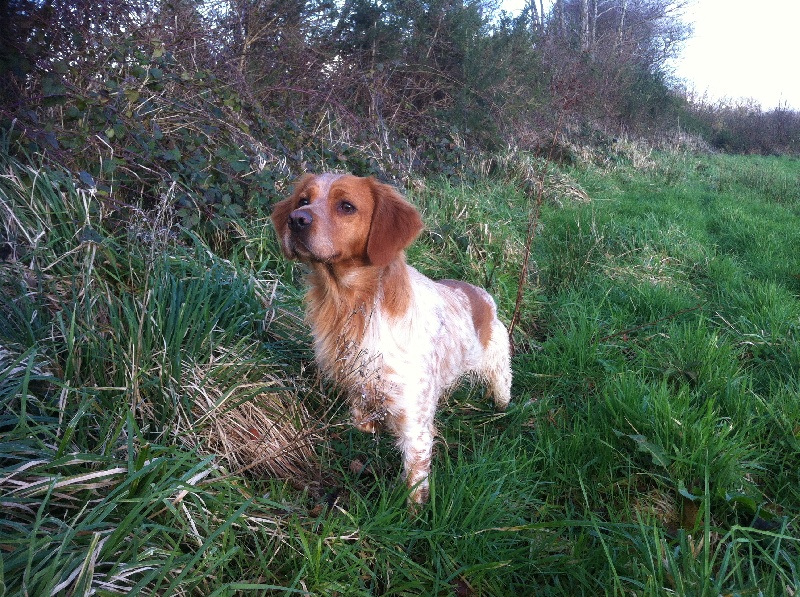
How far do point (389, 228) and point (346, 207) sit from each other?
211mm

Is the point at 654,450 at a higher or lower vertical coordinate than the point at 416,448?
higher

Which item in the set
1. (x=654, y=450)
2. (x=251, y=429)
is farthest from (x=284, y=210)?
(x=654, y=450)

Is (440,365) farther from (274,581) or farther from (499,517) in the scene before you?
(274,581)

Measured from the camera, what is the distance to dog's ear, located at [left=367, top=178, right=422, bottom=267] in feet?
7.84

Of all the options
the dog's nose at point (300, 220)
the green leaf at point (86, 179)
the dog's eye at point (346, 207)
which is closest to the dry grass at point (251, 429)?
the dog's nose at point (300, 220)

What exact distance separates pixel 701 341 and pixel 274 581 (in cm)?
268

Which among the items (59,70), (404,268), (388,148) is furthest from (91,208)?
(388,148)

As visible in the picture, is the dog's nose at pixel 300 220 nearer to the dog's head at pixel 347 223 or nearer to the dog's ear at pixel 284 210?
the dog's head at pixel 347 223

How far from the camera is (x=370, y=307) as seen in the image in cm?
245

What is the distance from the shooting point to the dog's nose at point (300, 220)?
2266 mm

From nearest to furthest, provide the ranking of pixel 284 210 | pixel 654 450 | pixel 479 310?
pixel 654 450 → pixel 284 210 → pixel 479 310

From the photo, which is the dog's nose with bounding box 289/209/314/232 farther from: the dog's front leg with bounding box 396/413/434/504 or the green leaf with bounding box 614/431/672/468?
the green leaf with bounding box 614/431/672/468

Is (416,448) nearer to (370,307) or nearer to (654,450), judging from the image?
(370,307)

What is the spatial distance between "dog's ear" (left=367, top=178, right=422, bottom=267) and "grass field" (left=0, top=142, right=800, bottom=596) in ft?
2.30
